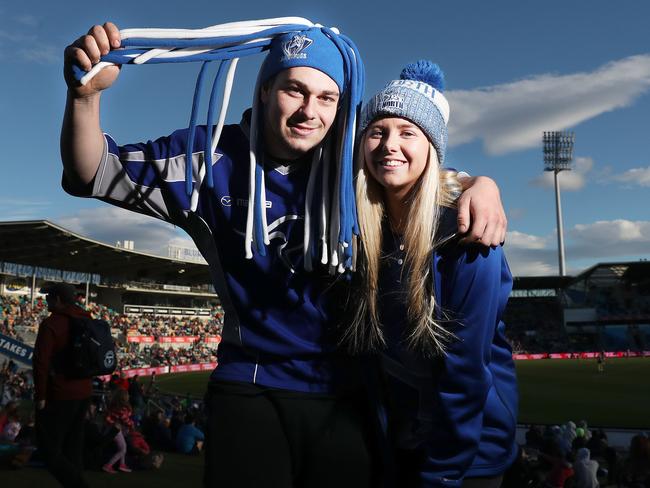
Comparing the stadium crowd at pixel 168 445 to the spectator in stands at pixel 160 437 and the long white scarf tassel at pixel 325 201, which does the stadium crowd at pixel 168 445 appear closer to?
the spectator in stands at pixel 160 437

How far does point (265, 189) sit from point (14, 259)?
146 feet

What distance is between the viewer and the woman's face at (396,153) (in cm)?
211

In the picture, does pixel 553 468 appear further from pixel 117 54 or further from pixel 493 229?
pixel 117 54

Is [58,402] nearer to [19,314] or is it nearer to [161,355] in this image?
[161,355]

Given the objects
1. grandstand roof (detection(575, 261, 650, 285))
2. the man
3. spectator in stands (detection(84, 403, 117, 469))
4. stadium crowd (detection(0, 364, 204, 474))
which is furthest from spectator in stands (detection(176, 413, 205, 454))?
grandstand roof (detection(575, 261, 650, 285))

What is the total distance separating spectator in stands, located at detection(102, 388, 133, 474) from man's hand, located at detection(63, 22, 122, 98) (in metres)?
6.38

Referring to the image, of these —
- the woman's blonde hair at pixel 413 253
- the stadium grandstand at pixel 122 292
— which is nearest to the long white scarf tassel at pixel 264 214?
the woman's blonde hair at pixel 413 253

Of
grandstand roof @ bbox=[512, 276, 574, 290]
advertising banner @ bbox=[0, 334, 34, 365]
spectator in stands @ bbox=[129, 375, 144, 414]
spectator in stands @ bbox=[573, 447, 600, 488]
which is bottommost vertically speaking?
spectator in stands @ bbox=[129, 375, 144, 414]

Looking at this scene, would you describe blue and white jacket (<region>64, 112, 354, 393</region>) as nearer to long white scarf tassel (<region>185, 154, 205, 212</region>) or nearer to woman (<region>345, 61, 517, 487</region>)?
long white scarf tassel (<region>185, 154, 205, 212</region>)

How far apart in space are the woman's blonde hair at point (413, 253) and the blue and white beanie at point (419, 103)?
0.08 meters

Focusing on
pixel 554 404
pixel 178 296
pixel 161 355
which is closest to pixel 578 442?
pixel 554 404

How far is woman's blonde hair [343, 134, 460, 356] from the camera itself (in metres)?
1.97

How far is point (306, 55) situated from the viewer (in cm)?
216

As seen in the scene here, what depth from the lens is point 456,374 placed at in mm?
1899
